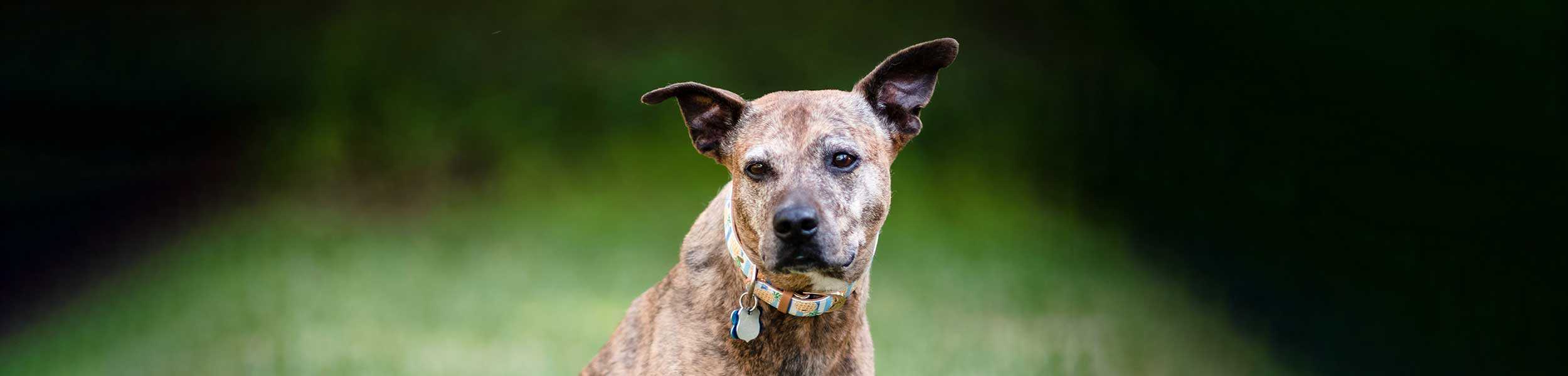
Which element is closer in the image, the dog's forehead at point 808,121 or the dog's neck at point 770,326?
the dog's forehead at point 808,121

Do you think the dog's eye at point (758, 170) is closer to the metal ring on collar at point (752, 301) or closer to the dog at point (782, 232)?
the dog at point (782, 232)

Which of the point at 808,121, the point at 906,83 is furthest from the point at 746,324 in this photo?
the point at 906,83

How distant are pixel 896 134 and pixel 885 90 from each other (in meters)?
0.16

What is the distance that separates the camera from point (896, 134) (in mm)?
4027

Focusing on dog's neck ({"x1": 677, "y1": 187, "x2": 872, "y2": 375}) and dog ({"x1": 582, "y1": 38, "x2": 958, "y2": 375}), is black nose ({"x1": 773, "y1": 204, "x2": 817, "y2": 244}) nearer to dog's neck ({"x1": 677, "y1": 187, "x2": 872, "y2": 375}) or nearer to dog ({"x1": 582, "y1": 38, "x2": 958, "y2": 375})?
dog ({"x1": 582, "y1": 38, "x2": 958, "y2": 375})

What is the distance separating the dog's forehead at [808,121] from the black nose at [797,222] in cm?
27

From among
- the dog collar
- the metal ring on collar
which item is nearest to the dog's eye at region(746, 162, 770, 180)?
the dog collar

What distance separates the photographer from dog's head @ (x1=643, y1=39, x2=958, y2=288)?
11.6ft

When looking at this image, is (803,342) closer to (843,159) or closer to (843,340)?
(843,340)

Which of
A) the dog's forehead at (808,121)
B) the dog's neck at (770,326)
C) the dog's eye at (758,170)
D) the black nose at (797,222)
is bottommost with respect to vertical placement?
the dog's neck at (770,326)

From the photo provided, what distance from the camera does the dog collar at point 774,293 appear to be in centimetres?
377

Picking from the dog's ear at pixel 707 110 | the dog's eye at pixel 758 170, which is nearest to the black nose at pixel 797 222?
the dog's eye at pixel 758 170

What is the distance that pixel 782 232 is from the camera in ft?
11.5

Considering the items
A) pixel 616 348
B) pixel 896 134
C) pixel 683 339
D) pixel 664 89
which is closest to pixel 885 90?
pixel 896 134
